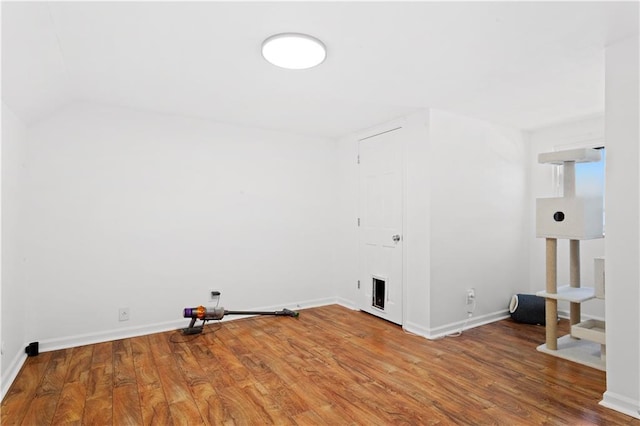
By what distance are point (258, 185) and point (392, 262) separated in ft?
5.90

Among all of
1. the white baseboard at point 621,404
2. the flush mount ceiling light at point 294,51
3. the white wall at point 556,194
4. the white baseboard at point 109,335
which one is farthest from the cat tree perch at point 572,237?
the white baseboard at point 109,335

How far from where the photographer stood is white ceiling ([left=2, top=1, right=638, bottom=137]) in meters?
1.74

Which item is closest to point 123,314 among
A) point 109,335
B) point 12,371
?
point 109,335

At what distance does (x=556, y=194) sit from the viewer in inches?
156

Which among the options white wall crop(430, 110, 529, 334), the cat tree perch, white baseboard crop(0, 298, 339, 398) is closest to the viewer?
white baseboard crop(0, 298, 339, 398)

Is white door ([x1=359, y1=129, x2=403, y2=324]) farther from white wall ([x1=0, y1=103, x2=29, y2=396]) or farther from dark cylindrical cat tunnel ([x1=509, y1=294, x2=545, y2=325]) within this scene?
white wall ([x1=0, y1=103, x2=29, y2=396])

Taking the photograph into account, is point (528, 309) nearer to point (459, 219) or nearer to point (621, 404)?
point (459, 219)

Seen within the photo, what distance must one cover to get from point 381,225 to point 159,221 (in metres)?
2.40

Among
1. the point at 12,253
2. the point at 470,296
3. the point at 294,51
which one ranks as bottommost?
the point at 470,296

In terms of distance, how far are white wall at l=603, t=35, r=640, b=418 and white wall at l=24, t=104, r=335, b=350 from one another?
302cm

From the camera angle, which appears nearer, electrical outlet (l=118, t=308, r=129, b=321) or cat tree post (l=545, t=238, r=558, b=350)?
cat tree post (l=545, t=238, r=558, b=350)

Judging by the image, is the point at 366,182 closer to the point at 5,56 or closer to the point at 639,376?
the point at 639,376

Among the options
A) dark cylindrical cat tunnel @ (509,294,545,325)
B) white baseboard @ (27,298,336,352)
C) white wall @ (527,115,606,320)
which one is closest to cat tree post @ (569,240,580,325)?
dark cylindrical cat tunnel @ (509,294,545,325)

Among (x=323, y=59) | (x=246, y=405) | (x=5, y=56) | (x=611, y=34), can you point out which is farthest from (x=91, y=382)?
(x=611, y=34)
